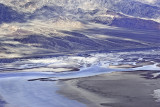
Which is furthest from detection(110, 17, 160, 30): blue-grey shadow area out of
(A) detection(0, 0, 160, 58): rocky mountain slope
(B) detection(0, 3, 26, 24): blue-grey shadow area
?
(B) detection(0, 3, 26, 24): blue-grey shadow area

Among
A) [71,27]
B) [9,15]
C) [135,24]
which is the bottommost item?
[135,24]

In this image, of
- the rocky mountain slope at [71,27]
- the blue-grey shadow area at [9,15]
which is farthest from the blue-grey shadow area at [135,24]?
the blue-grey shadow area at [9,15]

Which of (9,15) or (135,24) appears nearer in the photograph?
(9,15)

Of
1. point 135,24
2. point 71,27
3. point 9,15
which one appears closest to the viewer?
point 71,27

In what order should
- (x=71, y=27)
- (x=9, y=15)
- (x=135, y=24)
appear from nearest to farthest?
1. (x=71, y=27)
2. (x=9, y=15)
3. (x=135, y=24)

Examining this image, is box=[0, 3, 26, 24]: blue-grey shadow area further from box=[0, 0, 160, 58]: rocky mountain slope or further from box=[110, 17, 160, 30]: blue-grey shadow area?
box=[110, 17, 160, 30]: blue-grey shadow area

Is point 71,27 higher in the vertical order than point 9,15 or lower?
lower

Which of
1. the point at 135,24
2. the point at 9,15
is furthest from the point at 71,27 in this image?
the point at 135,24

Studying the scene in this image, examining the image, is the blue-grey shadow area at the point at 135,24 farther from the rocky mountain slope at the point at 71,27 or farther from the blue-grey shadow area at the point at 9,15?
the blue-grey shadow area at the point at 9,15

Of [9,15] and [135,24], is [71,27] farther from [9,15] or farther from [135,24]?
[135,24]
